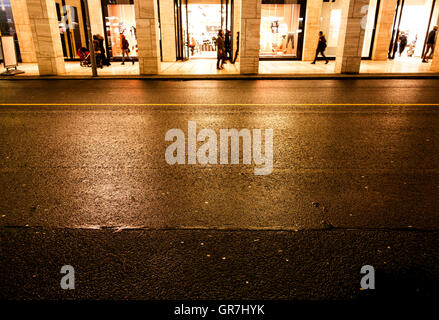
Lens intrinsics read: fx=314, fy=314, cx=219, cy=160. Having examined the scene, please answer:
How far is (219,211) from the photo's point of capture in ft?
11.3

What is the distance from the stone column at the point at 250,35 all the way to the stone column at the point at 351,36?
4186 mm

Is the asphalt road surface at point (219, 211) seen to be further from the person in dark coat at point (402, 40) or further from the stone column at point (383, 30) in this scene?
the person in dark coat at point (402, 40)

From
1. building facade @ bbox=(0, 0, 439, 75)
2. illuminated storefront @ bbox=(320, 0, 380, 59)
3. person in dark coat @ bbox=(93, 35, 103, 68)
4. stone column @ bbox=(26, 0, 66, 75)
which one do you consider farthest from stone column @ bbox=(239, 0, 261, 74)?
stone column @ bbox=(26, 0, 66, 75)

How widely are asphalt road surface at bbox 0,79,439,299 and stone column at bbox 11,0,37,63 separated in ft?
55.5

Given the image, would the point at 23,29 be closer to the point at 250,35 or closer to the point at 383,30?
the point at 250,35

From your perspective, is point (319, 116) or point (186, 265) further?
point (319, 116)

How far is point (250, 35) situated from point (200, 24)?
1141 cm

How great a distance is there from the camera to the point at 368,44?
866 inches

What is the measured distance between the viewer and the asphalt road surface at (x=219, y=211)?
2.47m

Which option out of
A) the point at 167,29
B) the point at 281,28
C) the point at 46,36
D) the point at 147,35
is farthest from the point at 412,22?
the point at 46,36

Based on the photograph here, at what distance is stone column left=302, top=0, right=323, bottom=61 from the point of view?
68.4 ft
